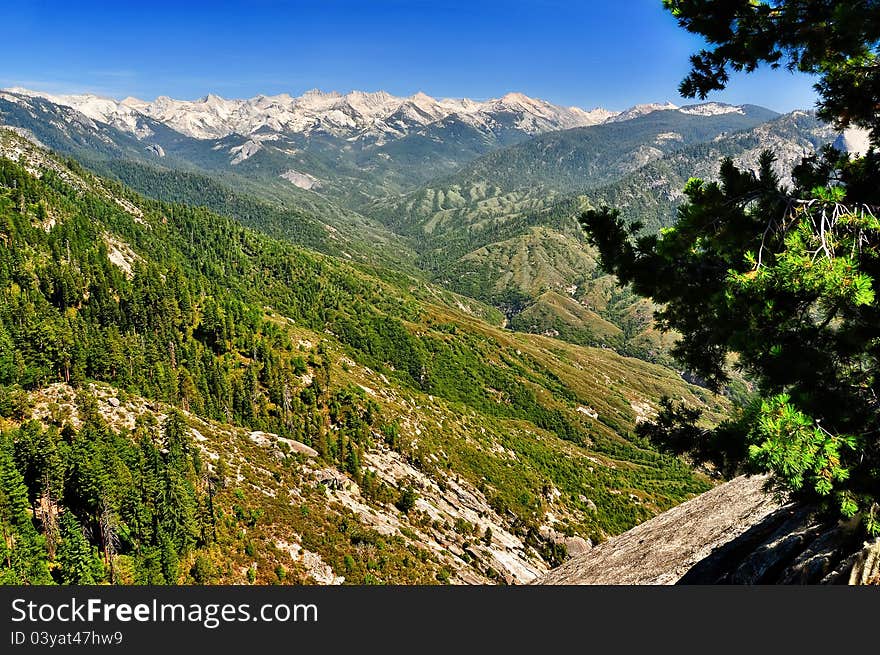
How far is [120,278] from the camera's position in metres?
116

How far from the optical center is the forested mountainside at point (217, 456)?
3972 centimetres

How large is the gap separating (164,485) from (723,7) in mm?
52829

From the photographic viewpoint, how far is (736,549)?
21016 millimetres

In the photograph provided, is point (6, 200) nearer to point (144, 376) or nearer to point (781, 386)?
point (144, 376)

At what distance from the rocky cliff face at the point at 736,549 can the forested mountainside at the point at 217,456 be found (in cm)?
514

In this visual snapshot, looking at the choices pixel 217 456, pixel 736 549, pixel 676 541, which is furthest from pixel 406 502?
pixel 736 549

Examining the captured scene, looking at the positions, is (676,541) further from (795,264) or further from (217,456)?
(217,456)

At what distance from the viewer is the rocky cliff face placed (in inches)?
466

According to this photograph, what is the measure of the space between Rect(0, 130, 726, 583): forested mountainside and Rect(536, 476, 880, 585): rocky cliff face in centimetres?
514

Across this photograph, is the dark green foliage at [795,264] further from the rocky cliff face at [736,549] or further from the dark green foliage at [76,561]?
the dark green foliage at [76,561]

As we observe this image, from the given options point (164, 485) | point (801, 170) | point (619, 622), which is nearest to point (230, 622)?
point (619, 622)

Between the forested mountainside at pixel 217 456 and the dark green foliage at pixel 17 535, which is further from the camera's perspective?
the forested mountainside at pixel 217 456

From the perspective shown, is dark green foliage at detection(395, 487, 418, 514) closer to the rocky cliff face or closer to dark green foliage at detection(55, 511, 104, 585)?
the rocky cliff face

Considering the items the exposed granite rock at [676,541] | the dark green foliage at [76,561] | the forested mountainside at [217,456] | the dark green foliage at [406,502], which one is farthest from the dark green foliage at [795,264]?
the dark green foliage at [406,502]
